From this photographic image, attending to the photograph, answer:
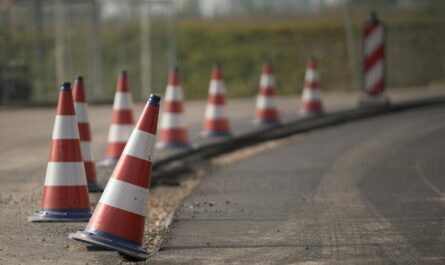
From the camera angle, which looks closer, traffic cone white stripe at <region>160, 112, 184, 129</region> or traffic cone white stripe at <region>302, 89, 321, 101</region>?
traffic cone white stripe at <region>160, 112, 184, 129</region>

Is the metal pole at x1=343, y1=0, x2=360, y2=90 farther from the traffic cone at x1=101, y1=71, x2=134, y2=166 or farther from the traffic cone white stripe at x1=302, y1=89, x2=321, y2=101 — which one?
the traffic cone at x1=101, y1=71, x2=134, y2=166

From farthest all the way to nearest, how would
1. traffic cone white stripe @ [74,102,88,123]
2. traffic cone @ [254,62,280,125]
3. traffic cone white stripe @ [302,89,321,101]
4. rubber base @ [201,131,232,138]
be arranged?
1. traffic cone white stripe @ [302,89,321,101]
2. traffic cone @ [254,62,280,125]
3. rubber base @ [201,131,232,138]
4. traffic cone white stripe @ [74,102,88,123]

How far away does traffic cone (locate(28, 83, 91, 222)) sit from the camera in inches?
330

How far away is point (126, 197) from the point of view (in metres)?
7.22

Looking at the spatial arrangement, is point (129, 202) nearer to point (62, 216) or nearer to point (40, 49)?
point (62, 216)

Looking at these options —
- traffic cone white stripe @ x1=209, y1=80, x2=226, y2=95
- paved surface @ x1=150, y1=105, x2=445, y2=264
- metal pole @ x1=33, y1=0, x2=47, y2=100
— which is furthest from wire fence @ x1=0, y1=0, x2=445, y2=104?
paved surface @ x1=150, y1=105, x2=445, y2=264

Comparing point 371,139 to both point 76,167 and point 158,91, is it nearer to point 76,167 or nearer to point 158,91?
point 76,167

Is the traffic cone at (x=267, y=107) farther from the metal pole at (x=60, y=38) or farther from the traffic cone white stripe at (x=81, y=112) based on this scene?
the metal pole at (x=60, y=38)

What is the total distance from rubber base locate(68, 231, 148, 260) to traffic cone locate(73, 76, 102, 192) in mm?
3218

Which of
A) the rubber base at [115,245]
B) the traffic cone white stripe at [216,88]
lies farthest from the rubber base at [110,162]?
the rubber base at [115,245]

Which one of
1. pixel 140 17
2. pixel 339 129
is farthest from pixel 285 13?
pixel 339 129

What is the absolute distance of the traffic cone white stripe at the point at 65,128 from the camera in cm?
859

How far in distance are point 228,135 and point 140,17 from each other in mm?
11078

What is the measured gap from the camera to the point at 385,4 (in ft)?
95.9
